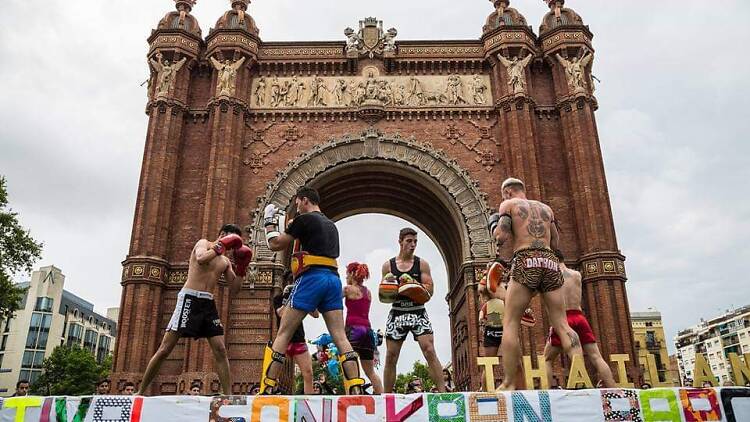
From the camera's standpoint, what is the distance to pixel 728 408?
473cm

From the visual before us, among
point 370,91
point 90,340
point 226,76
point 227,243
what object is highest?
point 226,76

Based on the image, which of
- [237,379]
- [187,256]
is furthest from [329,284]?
[187,256]

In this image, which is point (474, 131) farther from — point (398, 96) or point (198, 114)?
point (198, 114)

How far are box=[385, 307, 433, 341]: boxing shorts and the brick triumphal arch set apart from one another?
11684mm

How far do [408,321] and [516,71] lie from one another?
16.5 meters

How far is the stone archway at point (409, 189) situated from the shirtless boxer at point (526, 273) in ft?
41.8

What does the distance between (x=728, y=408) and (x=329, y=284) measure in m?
3.95

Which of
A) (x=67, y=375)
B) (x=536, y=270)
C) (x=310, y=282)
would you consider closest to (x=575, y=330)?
(x=536, y=270)

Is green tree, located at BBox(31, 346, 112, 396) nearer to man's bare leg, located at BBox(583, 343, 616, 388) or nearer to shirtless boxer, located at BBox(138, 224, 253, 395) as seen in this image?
shirtless boxer, located at BBox(138, 224, 253, 395)

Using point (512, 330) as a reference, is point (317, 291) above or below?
above

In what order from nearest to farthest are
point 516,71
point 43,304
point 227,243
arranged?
point 227,243, point 516,71, point 43,304

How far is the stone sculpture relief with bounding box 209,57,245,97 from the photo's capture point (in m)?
21.2

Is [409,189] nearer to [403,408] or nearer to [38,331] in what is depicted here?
[403,408]

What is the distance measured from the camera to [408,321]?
7523 mm
